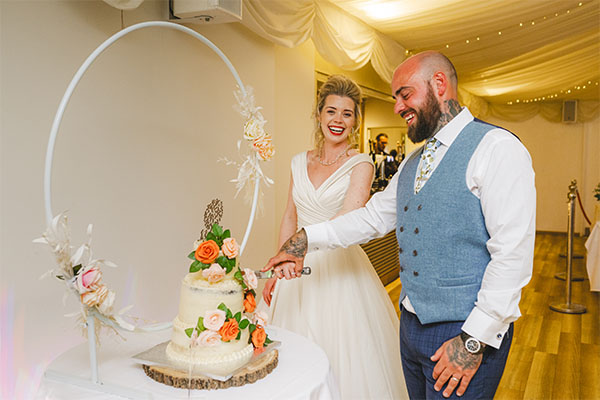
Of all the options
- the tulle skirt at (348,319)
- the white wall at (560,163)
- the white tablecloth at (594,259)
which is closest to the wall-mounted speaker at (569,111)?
the white wall at (560,163)

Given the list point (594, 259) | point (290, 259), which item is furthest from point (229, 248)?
point (594, 259)

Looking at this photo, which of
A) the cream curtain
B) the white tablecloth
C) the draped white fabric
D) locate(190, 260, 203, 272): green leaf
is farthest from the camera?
the white tablecloth

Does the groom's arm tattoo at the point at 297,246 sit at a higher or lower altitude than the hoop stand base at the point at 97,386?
higher

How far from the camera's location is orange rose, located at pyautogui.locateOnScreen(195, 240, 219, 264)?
130 centimetres

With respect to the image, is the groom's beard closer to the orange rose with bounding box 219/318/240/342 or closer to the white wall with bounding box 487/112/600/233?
the orange rose with bounding box 219/318/240/342

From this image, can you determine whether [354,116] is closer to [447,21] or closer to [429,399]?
[429,399]

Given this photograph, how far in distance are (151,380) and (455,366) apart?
85 cm

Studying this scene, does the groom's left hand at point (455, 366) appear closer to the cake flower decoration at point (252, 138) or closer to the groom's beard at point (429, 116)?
the groom's beard at point (429, 116)

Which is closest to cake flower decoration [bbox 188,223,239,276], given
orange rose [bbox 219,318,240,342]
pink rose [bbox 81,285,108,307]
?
orange rose [bbox 219,318,240,342]

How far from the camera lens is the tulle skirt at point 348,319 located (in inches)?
84.2

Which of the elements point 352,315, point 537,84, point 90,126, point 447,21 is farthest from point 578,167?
point 90,126

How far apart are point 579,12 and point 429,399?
12.7 feet

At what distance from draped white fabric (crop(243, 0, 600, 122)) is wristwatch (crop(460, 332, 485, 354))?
2.05 m

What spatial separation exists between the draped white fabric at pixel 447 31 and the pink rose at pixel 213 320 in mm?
1934
